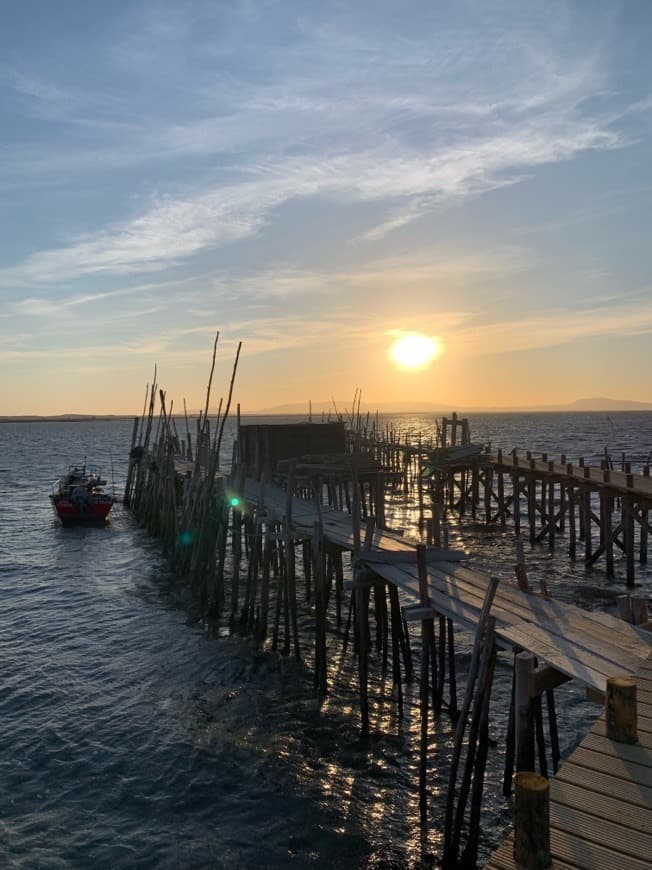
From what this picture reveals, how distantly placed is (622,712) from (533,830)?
184 centimetres

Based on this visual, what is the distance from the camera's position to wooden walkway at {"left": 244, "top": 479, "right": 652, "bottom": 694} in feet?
22.4

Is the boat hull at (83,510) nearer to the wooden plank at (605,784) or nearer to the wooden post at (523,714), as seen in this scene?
the wooden post at (523,714)

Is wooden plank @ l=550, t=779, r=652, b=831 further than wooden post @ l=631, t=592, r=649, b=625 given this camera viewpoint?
No

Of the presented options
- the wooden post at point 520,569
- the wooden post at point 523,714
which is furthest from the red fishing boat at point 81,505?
the wooden post at point 523,714

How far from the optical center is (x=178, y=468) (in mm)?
33250

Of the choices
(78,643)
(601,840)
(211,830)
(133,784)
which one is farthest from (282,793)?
(78,643)

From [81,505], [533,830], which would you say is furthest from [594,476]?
[81,505]

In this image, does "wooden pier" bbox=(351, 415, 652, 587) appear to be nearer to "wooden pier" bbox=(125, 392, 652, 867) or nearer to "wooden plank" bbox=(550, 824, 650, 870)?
"wooden pier" bbox=(125, 392, 652, 867)

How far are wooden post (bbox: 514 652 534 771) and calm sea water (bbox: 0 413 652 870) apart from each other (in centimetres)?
261

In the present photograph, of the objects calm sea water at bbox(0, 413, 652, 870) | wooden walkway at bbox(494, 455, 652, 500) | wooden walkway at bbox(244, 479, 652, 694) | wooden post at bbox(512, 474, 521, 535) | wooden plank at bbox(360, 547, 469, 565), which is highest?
wooden walkway at bbox(494, 455, 652, 500)

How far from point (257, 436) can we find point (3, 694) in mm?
13596

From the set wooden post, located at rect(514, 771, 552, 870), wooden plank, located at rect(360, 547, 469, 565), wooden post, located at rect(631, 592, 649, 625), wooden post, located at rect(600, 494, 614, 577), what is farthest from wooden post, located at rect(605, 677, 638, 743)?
wooden post, located at rect(600, 494, 614, 577)

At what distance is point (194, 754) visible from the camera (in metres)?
10.5

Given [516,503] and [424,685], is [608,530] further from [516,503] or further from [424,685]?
[424,685]
